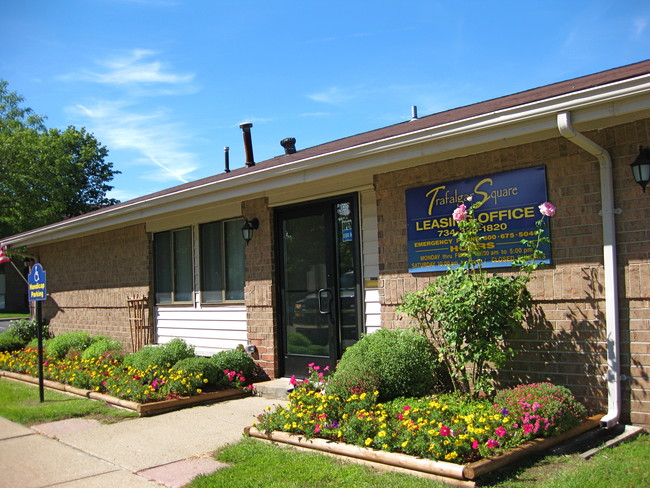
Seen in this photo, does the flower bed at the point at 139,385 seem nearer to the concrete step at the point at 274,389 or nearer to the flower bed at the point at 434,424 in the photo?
the concrete step at the point at 274,389

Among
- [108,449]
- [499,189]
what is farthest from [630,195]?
[108,449]

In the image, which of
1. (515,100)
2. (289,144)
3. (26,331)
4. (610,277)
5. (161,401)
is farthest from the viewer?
(26,331)

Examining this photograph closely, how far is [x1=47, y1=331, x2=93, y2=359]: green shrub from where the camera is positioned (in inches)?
463

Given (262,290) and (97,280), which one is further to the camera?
(97,280)

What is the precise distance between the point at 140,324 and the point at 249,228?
155 inches

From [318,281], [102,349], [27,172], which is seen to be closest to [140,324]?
[102,349]

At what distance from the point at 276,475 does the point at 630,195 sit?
12.3 ft

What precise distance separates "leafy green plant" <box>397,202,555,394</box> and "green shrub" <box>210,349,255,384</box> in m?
3.15

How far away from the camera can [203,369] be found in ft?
25.9

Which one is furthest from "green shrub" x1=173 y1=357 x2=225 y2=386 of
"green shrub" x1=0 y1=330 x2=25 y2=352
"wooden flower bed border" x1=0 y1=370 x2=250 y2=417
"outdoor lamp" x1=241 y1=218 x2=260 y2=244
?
"green shrub" x1=0 y1=330 x2=25 y2=352

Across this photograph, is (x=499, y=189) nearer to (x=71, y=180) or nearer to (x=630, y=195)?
(x=630, y=195)

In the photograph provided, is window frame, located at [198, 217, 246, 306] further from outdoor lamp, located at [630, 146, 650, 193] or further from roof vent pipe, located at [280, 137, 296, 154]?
outdoor lamp, located at [630, 146, 650, 193]

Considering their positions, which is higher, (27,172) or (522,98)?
(27,172)

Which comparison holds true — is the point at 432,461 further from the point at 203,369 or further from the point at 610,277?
the point at 203,369
